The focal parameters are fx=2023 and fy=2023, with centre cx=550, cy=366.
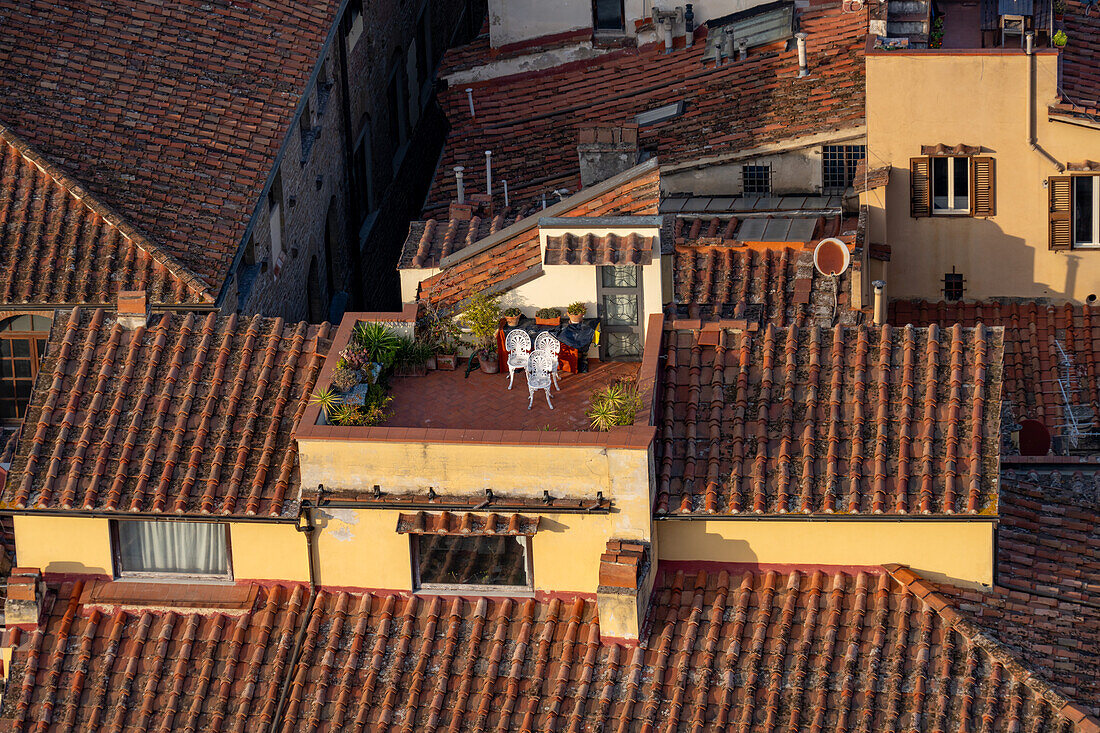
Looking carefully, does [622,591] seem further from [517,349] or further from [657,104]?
[657,104]

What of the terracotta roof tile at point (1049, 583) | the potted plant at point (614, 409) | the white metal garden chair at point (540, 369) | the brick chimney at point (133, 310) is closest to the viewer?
the terracotta roof tile at point (1049, 583)

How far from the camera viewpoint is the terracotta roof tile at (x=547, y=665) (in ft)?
74.5

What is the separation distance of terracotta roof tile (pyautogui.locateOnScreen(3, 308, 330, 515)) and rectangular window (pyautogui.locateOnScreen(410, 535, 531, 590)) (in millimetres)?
1848

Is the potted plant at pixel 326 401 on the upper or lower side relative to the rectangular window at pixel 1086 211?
lower

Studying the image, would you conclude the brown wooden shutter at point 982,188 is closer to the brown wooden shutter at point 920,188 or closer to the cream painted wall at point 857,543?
the brown wooden shutter at point 920,188

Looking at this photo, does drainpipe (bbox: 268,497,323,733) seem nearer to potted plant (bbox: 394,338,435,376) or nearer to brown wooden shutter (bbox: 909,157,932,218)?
potted plant (bbox: 394,338,435,376)

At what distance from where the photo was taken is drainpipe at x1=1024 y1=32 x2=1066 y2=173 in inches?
1315

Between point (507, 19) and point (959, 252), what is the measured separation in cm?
1244

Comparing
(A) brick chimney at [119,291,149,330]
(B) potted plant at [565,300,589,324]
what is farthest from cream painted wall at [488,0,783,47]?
(A) brick chimney at [119,291,149,330]

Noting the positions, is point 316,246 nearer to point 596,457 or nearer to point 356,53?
point 356,53

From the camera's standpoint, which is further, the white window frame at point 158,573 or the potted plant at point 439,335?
the potted plant at point 439,335

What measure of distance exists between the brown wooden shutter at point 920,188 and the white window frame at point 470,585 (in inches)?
525

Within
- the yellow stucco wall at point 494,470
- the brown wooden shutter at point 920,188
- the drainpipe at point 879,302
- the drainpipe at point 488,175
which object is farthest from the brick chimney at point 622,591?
the drainpipe at point 488,175

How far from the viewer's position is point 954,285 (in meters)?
35.3
